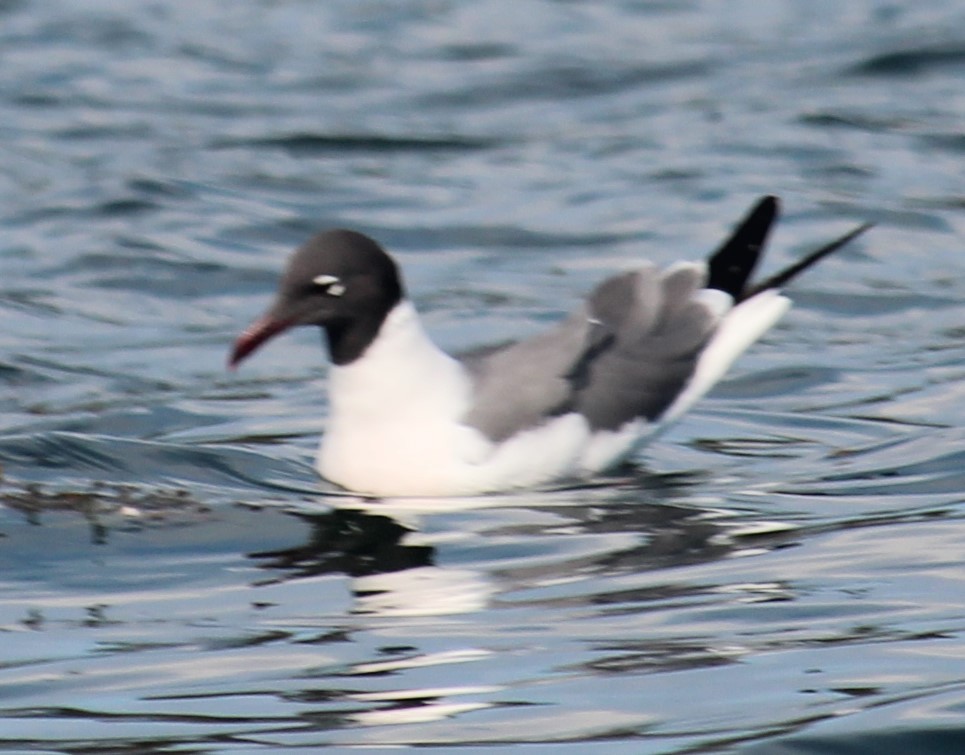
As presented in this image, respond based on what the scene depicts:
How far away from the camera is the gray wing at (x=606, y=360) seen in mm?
7387

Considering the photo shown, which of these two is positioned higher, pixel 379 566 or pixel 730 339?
pixel 730 339

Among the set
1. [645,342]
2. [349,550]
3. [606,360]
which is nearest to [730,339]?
[645,342]

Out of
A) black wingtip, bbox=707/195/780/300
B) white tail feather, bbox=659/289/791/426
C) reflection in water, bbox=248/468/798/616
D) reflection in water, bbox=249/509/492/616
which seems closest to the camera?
reflection in water, bbox=249/509/492/616

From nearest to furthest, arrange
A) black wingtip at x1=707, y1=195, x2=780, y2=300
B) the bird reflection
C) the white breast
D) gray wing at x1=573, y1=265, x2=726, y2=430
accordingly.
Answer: the bird reflection
the white breast
gray wing at x1=573, y1=265, x2=726, y2=430
black wingtip at x1=707, y1=195, x2=780, y2=300

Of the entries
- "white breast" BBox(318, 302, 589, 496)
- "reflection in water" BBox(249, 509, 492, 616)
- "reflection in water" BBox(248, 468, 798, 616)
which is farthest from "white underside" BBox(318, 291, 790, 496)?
"reflection in water" BBox(249, 509, 492, 616)

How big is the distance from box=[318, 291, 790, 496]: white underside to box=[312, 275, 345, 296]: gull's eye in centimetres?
22

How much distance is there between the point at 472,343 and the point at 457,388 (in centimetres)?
293

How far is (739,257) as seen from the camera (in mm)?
8492

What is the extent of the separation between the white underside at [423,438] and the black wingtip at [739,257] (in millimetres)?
913

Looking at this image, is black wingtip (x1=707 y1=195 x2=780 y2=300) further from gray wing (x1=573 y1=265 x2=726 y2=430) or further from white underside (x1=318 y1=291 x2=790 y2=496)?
white underside (x1=318 y1=291 x2=790 y2=496)

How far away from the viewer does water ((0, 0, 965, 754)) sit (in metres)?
4.62

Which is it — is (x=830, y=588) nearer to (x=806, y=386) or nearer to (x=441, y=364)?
(x=441, y=364)

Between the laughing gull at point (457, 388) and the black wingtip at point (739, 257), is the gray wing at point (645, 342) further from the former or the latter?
the black wingtip at point (739, 257)

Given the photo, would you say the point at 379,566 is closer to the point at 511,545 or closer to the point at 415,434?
the point at 511,545
